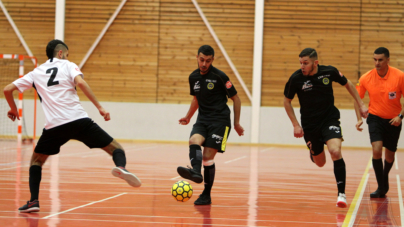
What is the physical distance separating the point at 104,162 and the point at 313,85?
6525mm

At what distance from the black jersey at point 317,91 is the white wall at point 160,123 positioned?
534 inches

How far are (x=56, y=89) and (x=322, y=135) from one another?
132 inches

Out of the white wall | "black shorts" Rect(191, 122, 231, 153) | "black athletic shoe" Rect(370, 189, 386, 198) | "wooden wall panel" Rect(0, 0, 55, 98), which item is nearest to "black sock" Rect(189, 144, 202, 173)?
"black shorts" Rect(191, 122, 231, 153)


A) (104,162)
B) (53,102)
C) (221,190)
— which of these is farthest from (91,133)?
(104,162)

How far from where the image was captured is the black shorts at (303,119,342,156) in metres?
5.95

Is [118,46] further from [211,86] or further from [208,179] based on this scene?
[208,179]

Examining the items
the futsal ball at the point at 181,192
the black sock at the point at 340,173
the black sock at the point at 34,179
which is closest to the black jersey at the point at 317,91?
the black sock at the point at 340,173

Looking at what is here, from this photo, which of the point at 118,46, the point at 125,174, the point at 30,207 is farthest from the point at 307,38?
the point at 30,207

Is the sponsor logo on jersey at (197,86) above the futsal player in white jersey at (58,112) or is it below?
above

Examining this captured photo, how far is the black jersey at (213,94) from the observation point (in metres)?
6.02

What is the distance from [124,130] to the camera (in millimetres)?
20297

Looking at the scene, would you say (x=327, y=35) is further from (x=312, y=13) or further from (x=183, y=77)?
(x=183, y=77)

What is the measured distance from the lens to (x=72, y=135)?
5070 millimetres

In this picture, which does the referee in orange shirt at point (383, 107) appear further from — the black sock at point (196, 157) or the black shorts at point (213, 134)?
the black sock at point (196, 157)
